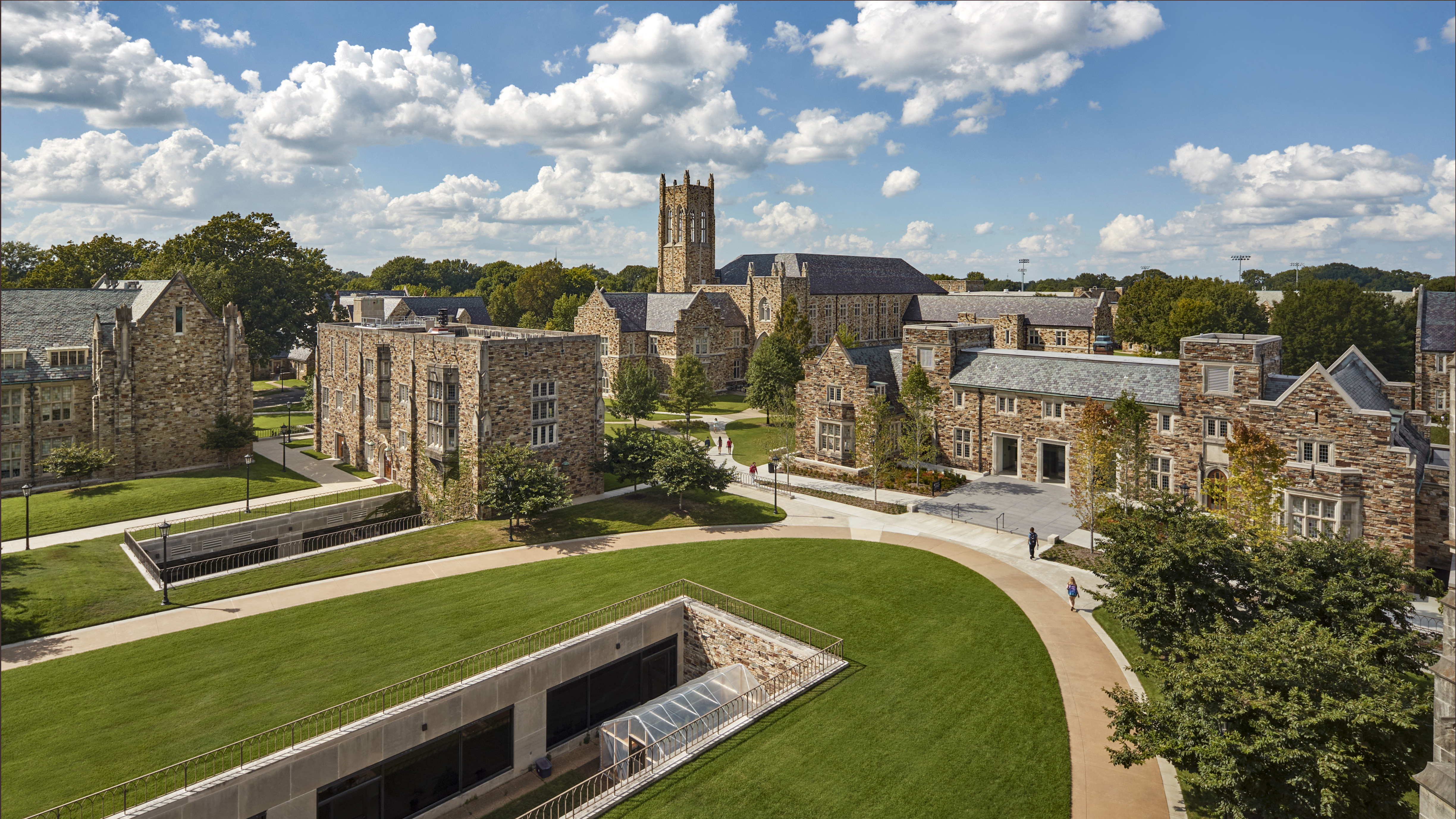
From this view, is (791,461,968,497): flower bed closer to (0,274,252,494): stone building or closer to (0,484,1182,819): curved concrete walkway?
(0,484,1182,819): curved concrete walkway

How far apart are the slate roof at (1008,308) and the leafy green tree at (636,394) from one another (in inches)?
1701

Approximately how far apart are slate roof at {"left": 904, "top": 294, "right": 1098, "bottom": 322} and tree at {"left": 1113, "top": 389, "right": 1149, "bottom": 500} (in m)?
47.9

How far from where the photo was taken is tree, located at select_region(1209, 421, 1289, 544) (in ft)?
97.6

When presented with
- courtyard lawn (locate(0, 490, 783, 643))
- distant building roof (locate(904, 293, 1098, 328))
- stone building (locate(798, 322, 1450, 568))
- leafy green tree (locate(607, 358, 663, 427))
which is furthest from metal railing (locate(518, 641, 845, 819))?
distant building roof (locate(904, 293, 1098, 328))

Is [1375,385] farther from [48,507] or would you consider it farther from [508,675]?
[48,507]

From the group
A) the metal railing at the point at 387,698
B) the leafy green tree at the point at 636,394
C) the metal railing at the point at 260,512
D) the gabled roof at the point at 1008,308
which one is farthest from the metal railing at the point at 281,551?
the gabled roof at the point at 1008,308

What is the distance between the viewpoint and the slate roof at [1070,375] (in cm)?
4209

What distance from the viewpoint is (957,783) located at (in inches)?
797

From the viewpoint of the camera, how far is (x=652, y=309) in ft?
268

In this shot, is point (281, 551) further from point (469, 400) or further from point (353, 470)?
point (353, 470)

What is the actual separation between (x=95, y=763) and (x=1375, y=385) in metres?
46.8

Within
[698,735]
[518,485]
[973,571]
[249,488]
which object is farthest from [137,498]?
[973,571]

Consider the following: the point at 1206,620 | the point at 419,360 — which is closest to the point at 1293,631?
the point at 1206,620

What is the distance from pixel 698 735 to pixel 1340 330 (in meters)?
76.2
